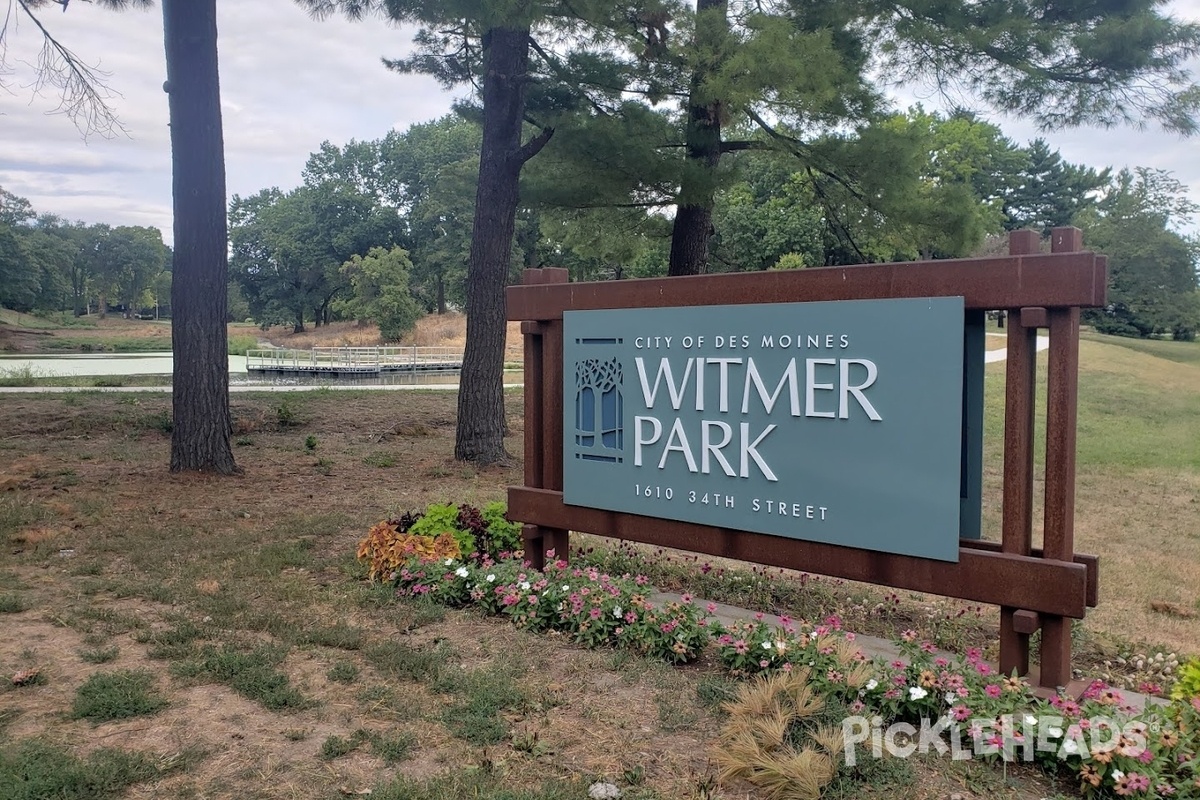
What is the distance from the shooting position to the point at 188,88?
8.30 metres

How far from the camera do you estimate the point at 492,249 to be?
32.2 ft

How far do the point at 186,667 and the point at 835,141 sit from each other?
27.6 ft

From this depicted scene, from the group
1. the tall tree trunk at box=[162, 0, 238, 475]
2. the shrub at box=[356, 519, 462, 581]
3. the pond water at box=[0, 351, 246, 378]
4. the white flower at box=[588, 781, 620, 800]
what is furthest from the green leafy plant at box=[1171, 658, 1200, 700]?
the pond water at box=[0, 351, 246, 378]

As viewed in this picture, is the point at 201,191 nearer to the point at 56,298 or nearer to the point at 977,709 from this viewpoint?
the point at 977,709

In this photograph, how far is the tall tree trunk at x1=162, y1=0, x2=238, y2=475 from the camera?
27.2 feet

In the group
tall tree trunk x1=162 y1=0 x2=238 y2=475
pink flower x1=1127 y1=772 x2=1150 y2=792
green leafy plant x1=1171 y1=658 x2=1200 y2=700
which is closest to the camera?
pink flower x1=1127 y1=772 x2=1150 y2=792

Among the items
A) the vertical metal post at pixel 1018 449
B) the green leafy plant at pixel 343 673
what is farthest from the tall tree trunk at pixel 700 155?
the green leafy plant at pixel 343 673

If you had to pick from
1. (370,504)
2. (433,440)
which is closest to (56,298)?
(433,440)

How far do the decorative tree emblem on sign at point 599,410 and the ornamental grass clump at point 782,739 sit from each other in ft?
5.67

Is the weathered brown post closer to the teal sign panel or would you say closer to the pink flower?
the teal sign panel

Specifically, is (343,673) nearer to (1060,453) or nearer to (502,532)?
(502,532)

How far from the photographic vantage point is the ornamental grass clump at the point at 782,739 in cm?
258

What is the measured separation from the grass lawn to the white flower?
0.04 metres

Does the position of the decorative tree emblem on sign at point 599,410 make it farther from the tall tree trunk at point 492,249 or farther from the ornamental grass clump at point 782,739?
the tall tree trunk at point 492,249
